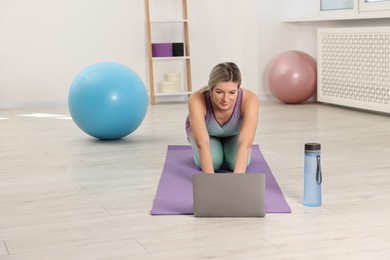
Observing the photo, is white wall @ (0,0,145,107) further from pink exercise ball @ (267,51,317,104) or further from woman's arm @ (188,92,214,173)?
woman's arm @ (188,92,214,173)

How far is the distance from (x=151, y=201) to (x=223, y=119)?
62 cm

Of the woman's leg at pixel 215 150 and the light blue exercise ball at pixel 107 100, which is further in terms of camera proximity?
the light blue exercise ball at pixel 107 100

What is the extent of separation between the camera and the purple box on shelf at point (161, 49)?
6523 millimetres

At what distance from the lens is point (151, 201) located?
280cm

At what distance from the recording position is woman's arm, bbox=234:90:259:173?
279 cm

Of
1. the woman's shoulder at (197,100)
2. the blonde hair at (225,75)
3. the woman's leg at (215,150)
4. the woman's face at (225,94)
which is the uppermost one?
the blonde hair at (225,75)

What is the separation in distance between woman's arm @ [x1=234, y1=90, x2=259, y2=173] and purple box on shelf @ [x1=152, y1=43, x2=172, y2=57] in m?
3.53

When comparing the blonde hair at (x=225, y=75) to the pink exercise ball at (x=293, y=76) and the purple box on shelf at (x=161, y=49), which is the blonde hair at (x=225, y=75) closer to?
the pink exercise ball at (x=293, y=76)

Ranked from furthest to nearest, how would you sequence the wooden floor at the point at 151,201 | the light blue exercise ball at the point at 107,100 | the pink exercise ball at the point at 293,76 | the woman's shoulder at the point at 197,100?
the pink exercise ball at the point at 293,76
the light blue exercise ball at the point at 107,100
the woman's shoulder at the point at 197,100
the wooden floor at the point at 151,201

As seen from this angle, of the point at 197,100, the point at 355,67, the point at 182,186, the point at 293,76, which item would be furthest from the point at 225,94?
the point at 293,76

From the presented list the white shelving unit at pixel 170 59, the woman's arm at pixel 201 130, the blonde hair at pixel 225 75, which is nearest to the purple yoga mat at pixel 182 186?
the woman's arm at pixel 201 130

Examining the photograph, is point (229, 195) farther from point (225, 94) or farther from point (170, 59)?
point (170, 59)

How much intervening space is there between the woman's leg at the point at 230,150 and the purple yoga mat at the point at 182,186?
0.10 meters

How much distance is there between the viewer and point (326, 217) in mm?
Result: 2498
